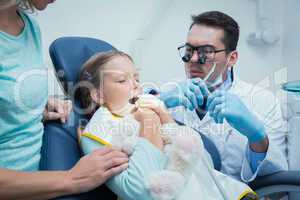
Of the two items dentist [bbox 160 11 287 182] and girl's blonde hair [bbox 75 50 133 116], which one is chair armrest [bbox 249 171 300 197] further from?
girl's blonde hair [bbox 75 50 133 116]

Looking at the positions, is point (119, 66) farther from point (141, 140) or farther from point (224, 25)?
point (224, 25)

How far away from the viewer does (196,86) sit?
1362 millimetres

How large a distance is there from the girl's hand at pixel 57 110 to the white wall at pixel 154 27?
2.99 feet

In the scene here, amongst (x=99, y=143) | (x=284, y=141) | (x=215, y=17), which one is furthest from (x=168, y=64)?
(x=99, y=143)

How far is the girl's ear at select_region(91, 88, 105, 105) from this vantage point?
139 cm

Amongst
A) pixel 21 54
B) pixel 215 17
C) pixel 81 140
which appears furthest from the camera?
pixel 215 17

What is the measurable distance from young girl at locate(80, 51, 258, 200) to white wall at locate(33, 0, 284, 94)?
914 mm

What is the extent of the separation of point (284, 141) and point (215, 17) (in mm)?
738

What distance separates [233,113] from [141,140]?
41 centimetres

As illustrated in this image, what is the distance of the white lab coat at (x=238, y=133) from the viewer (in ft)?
5.27

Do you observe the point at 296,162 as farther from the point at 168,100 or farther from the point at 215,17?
the point at 215,17

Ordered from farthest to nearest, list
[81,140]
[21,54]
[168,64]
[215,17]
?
1. [168,64]
2. [215,17]
3. [81,140]
4. [21,54]

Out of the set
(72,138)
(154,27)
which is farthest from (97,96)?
(154,27)

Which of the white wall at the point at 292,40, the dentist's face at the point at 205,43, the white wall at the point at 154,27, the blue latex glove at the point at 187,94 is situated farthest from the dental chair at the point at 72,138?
the white wall at the point at 292,40
